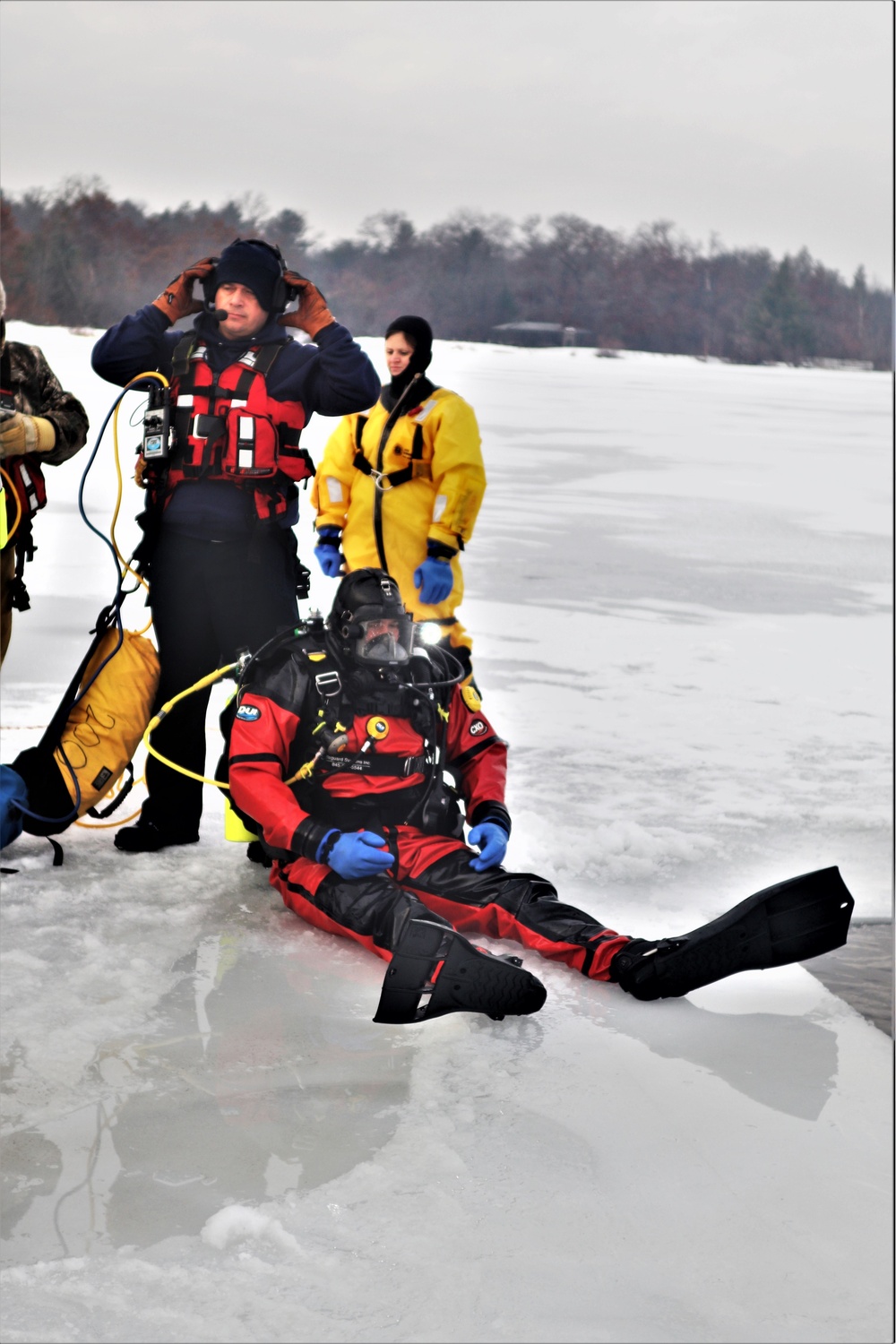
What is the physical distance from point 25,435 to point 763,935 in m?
2.12

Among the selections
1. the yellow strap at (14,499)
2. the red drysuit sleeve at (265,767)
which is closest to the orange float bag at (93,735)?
the yellow strap at (14,499)

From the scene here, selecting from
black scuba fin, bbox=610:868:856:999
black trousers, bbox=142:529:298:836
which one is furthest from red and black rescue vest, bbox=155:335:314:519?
black scuba fin, bbox=610:868:856:999

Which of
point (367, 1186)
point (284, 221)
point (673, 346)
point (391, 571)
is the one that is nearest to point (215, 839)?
point (391, 571)

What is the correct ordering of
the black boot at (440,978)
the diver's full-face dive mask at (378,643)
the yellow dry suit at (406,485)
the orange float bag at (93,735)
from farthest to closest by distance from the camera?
the yellow dry suit at (406,485)
the orange float bag at (93,735)
the diver's full-face dive mask at (378,643)
the black boot at (440,978)

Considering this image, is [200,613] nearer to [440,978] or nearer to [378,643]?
[378,643]

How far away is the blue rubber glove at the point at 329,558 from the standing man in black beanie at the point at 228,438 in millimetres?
650

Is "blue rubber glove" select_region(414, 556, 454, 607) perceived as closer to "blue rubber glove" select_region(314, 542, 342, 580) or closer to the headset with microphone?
"blue rubber glove" select_region(314, 542, 342, 580)

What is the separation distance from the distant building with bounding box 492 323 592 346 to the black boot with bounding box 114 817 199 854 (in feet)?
12.2

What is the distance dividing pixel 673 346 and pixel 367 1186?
6.42m

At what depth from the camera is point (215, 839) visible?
3.66m

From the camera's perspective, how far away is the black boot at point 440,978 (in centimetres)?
243

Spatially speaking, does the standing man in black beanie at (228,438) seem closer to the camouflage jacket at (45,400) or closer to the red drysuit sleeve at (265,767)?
the camouflage jacket at (45,400)

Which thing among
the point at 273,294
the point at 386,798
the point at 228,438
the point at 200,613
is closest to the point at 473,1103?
the point at 386,798

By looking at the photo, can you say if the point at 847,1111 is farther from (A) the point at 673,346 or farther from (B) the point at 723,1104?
(A) the point at 673,346
